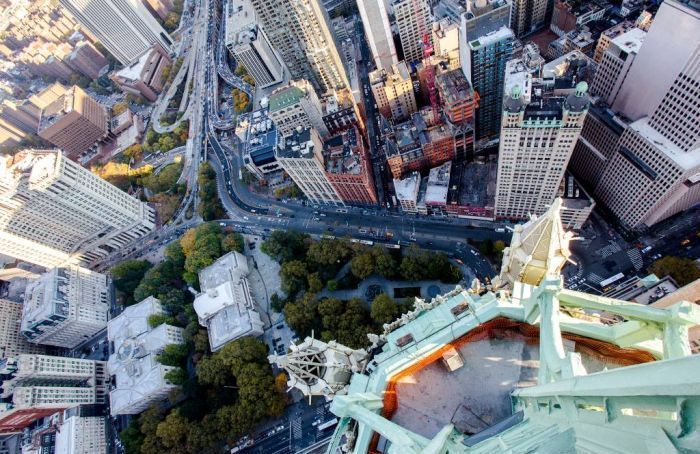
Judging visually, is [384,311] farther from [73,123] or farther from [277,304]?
[73,123]

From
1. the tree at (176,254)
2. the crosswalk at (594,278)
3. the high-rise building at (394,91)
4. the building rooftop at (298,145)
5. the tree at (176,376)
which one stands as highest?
the high-rise building at (394,91)

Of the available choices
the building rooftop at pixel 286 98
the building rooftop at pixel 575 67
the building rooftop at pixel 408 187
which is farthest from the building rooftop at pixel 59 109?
the building rooftop at pixel 575 67

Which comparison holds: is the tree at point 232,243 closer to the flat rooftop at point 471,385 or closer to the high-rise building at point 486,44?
the high-rise building at point 486,44

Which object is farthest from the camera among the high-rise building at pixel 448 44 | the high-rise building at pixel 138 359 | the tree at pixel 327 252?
the high-rise building at pixel 448 44

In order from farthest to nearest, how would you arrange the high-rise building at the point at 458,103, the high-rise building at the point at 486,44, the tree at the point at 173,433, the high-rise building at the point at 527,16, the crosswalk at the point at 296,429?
the high-rise building at the point at 527,16
the high-rise building at the point at 458,103
the high-rise building at the point at 486,44
the crosswalk at the point at 296,429
the tree at the point at 173,433

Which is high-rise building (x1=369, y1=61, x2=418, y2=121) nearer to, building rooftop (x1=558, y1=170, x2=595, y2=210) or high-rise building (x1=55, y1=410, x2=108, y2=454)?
building rooftop (x1=558, y1=170, x2=595, y2=210)

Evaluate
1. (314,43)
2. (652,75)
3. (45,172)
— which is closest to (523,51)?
(652,75)

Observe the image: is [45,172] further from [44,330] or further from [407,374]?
[407,374]

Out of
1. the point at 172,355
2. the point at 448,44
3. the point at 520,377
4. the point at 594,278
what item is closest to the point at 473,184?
the point at 594,278
